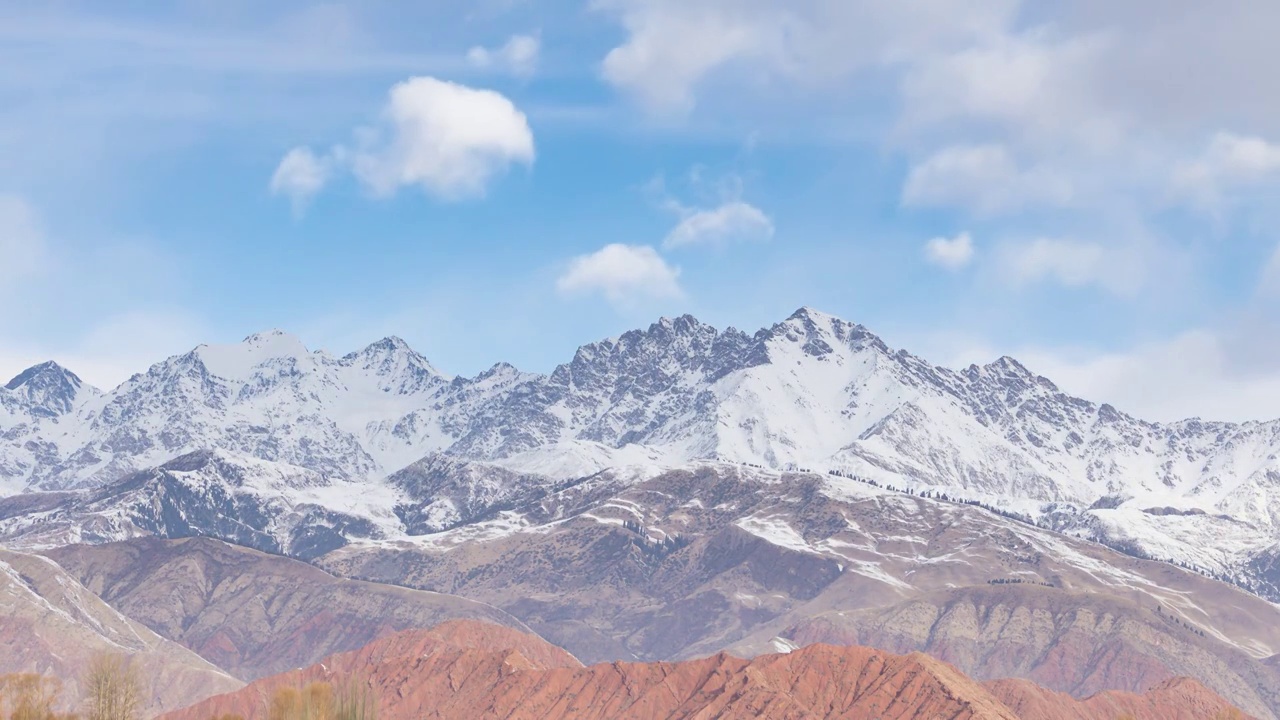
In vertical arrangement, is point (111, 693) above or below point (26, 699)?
above

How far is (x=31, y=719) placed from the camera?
141 m

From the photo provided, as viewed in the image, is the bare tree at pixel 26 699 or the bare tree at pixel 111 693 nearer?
the bare tree at pixel 26 699

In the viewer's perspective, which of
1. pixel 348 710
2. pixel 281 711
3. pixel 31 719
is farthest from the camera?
pixel 31 719

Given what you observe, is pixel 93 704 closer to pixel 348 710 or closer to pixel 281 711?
pixel 281 711

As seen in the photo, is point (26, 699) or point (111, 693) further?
point (111, 693)

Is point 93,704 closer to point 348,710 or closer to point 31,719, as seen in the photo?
point 31,719

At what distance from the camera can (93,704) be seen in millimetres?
148500

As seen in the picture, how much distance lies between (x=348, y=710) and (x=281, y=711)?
19.6 meters

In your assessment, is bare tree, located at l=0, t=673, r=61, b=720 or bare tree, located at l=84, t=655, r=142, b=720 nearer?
bare tree, located at l=0, t=673, r=61, b=720

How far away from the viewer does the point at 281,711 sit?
128 m

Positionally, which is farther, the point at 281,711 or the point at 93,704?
the point at 93,704

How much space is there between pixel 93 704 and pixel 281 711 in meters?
28.4

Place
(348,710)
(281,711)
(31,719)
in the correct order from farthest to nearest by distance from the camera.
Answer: (31,719) < (281,711) < (348,710)

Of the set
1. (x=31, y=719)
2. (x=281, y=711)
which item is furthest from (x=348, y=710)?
(x=31, y=719)
